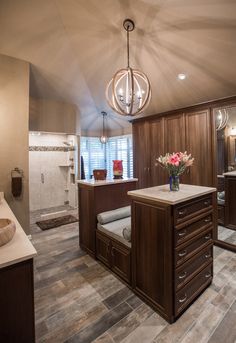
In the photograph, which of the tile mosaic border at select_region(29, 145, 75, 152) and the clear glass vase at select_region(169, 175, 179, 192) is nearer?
the clear glass vase at select_region(169, 175, 179, 192)

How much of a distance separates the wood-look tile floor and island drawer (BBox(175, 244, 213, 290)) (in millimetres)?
336

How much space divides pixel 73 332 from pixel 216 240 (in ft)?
8.97

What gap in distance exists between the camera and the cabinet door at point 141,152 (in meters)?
4.55

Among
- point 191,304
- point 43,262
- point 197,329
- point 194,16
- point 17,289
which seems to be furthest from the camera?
point 43,262

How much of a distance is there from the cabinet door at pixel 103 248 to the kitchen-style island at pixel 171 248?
0.54 m

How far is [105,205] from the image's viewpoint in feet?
9.44

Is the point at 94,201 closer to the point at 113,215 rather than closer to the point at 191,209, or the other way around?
the point at 113,215

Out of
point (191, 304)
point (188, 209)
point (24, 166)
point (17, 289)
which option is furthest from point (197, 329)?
point (24, 166)

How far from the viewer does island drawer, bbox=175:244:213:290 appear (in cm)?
176

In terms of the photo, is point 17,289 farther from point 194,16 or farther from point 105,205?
point 194,16

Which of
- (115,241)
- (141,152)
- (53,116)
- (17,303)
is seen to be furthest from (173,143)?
(17,303)

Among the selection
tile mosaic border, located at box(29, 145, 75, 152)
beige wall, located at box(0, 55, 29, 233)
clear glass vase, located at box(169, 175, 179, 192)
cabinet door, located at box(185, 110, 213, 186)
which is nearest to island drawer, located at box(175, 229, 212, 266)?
clear glass vase, located at box(169, 175, 179, 192)

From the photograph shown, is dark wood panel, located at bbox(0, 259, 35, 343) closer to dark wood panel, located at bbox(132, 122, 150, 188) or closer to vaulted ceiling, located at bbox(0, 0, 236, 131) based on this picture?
vaulted ceiling, located at bbox(0, 0, 236, 131)

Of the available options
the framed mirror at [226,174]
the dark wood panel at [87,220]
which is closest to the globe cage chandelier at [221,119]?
the framed mirror at [226,174]
